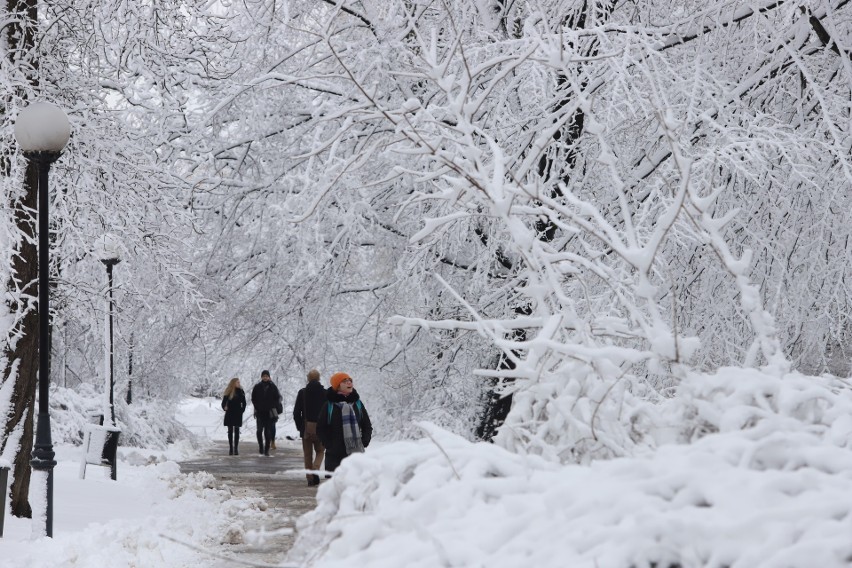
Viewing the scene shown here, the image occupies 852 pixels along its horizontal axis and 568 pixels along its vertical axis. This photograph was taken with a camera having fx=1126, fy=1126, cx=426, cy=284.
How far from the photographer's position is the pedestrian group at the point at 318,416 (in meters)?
11.5

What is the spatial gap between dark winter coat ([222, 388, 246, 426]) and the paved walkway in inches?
30.0

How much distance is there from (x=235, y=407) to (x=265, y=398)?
1.49 meters

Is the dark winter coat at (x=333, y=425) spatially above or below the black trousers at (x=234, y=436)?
above

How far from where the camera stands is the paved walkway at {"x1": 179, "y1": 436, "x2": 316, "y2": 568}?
8.88 meters

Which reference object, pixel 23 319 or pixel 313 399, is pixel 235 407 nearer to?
pixel 313 399

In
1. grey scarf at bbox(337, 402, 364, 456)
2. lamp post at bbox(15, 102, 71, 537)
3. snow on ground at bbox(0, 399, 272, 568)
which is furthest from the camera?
grey scarf at bbox(337, 402, 364, 456)

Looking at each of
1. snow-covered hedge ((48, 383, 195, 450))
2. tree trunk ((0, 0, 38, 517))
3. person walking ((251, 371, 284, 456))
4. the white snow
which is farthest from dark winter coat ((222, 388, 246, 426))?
the white snow

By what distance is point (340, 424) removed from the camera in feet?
37.9

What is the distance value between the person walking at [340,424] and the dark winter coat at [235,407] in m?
11.0

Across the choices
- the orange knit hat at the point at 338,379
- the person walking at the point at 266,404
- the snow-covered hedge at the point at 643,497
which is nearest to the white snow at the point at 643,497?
the snow-covered hedge at the point at 643,497

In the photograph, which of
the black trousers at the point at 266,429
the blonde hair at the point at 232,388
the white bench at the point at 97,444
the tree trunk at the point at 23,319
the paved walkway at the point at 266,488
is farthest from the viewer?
the black trousers at the point at 266,429

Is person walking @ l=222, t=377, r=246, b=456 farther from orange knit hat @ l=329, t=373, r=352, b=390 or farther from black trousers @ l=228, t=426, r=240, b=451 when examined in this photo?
orange knit hat @ l=329, t=373, r=352, b=390

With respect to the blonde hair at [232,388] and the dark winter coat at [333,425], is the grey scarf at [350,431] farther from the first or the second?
the blonde hair at [232,388]

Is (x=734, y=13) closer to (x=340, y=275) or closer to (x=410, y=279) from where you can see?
(x=410, y=279)
